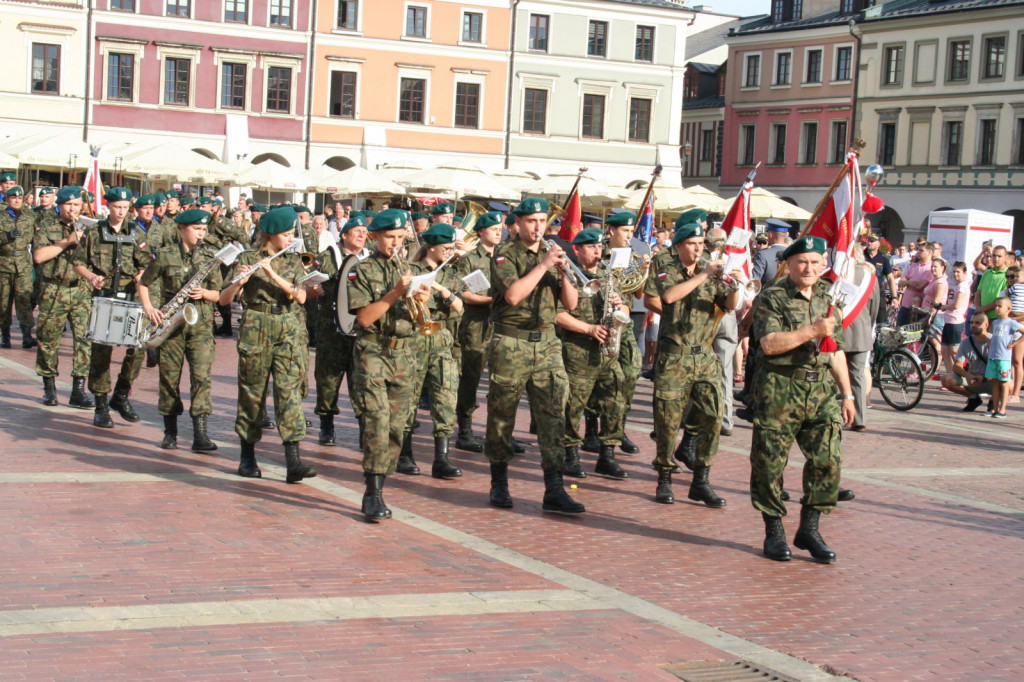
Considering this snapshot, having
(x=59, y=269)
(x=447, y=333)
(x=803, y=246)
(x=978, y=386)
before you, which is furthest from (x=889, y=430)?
(x=59, y=269)

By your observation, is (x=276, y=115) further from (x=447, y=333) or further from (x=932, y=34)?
(x=447, y=333)

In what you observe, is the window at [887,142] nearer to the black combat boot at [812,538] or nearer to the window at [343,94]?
the window at [343,94]

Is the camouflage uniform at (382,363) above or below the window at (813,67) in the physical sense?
below

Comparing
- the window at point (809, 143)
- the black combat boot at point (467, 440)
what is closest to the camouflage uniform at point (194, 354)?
the black combat boot at point (467, 440)

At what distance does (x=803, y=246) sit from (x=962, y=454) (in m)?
5.87

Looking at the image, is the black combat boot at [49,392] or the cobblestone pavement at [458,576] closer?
the cobblestone pavement at [458,576]

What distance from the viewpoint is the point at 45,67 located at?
4709cm

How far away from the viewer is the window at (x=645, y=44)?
5406 centimetres

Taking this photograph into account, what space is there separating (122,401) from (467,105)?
137ft

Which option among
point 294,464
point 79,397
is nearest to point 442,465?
point 294,464

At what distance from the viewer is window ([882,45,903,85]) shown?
54.0 m

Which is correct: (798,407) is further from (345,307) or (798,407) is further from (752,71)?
(752,71)

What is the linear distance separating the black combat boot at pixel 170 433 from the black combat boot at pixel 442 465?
2108 millimetres

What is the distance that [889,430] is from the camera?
14.5 m
